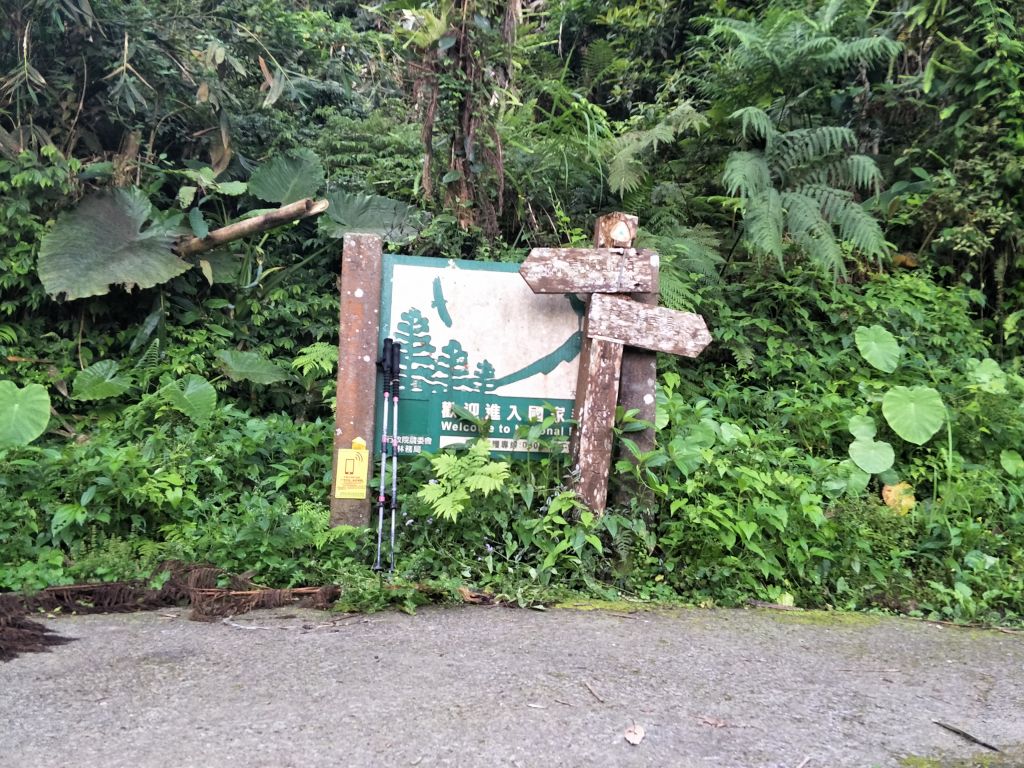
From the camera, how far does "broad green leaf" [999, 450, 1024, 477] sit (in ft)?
17.0

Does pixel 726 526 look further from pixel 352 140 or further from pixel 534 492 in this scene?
pixel 352 140

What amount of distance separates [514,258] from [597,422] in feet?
6.89

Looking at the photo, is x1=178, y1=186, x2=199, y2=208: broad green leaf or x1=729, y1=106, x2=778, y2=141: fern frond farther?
x1=178, y1=186, x2=199, y2=208: broad green leaf

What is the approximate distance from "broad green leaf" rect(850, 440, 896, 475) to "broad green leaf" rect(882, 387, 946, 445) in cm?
17

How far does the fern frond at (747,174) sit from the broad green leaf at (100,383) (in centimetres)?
473

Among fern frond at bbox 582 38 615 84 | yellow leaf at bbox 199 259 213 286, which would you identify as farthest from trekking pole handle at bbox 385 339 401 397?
fern frond at bbox 582 38 615 84

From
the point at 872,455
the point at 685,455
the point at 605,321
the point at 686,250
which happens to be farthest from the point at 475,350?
the point at 872,455

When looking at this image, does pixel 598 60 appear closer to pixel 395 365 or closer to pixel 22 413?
pixel 395 365

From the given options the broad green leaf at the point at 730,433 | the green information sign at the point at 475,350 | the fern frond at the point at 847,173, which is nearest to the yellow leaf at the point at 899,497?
the broad green leaf at the point at 730,433

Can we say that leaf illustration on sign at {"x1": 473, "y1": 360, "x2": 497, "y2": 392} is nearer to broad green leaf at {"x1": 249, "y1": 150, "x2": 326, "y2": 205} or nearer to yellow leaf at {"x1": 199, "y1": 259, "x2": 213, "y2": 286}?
yellow leaf at {"x1": 199, "y1": 259, "x2": 213, "y2": 286}

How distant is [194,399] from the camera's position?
532 cm

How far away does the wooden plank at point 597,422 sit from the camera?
14.4ft

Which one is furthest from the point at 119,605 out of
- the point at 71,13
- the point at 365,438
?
the point at 71,13

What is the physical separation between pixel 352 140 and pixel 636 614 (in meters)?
5.57
